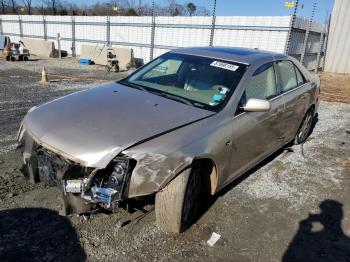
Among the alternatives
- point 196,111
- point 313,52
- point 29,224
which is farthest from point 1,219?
point 313,52

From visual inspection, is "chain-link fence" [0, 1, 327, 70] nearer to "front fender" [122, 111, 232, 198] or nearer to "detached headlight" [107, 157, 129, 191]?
"front fender" [122, 111, 232, 198]

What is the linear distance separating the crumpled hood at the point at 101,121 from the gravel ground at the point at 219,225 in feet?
2.87

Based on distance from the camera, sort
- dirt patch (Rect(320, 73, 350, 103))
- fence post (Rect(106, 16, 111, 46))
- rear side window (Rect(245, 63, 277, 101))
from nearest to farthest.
Result: 1. rear side window (Rect(245, 63, 277, 101))
2. dirt patch (Rect(320, 73, 350, 103))
3. fence post (Rect(106, 16, 111, 46))

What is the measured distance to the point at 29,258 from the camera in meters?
2.66

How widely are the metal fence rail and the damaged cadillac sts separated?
9828mm

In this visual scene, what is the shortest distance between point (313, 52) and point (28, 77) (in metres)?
13.8

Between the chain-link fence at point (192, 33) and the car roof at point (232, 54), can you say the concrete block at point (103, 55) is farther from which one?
the car roof at point (232, 54)

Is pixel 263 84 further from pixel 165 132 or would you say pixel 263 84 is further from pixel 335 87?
pixel 335 87

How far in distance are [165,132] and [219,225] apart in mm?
1230

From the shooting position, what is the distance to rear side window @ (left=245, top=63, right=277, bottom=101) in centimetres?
381

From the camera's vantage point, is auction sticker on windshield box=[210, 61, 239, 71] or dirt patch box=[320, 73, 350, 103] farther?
dirt patch box=[320, 73, 350, 103]

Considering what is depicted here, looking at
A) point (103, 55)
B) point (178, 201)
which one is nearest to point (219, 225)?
point (178, 201)

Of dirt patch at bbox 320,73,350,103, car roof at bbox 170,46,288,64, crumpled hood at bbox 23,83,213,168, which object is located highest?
car roof at bbox 170,46,288,64

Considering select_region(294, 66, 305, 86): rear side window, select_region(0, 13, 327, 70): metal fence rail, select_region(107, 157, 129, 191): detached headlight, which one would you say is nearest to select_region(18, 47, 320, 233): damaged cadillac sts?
select_region(107, 157, 129, 191): detached headlight
